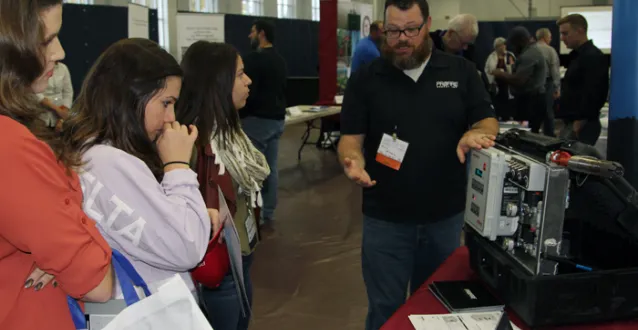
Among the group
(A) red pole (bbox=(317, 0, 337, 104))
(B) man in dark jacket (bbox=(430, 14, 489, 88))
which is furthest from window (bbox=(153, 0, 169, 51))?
(B) man in dark jacket (bbox=(430, 14, 489, 88))

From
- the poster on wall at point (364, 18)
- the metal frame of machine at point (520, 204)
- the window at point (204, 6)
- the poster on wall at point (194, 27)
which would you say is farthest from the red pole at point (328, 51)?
the metal frame of machine at point (520, 204)

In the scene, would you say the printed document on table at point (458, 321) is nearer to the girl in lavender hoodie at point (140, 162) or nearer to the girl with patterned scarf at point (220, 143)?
the girl in lavender hoodie at point (140, 162)

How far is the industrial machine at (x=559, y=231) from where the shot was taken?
51.6 inches

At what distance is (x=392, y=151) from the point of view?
6.49ft

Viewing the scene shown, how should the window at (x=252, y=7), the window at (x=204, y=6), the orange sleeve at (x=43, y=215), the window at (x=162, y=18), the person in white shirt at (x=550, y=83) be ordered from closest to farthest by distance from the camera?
the orange sleeve at (x=43, y=215)
the person in white shirt at (x=550, y=83)
the window at (x=162, y=18)
the window at (x=204, y=6)
the window at (x=252, y=7)

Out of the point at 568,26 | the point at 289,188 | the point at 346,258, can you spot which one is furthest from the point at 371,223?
the point at 289,188

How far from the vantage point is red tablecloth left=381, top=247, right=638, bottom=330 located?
138cm

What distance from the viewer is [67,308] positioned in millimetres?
1076

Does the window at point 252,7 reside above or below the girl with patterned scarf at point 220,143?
→ above

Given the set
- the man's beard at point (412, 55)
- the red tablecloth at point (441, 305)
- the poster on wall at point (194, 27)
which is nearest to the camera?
the red tablecloth at point (441, 305)

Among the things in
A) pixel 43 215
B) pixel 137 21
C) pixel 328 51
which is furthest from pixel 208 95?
pixel 328 51

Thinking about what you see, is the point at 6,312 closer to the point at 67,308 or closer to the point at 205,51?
the point at 67,308

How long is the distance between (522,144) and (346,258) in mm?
2599

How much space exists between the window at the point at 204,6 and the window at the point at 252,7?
0.82m
